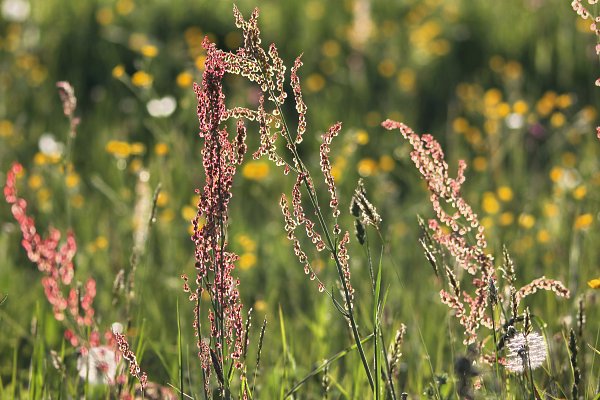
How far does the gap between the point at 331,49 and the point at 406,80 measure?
0.63 metres

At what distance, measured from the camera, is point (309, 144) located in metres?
4.82

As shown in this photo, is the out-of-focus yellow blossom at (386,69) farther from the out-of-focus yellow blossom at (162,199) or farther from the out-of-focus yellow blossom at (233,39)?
the out-of-focus yellow blossom at (162,199)

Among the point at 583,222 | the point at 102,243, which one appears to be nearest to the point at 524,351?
the point at 583,222

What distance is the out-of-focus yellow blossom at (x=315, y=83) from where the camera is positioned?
5.18 m

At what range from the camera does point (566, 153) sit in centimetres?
454

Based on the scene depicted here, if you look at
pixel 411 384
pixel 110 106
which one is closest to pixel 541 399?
pixel 411 384

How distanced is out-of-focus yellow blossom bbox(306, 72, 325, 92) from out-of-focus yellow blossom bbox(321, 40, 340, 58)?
14.1 inches

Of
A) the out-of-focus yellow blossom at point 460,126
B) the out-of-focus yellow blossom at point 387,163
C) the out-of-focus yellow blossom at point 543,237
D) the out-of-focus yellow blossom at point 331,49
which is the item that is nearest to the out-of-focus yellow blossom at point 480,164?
the out-of-focus yellow blossom at point 460,126

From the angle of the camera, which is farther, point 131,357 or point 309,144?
point 309,144

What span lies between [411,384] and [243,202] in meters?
1.98

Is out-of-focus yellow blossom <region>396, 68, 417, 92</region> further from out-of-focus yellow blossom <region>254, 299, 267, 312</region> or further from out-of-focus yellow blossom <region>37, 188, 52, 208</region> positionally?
out-of-focus yellow blossom <region>254, 299, 267, 312</region>

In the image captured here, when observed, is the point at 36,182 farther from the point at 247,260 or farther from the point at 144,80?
the point at 247,260

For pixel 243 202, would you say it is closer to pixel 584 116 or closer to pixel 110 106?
pixel 110 106

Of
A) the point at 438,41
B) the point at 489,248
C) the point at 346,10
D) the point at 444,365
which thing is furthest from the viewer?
the point at 346,10
